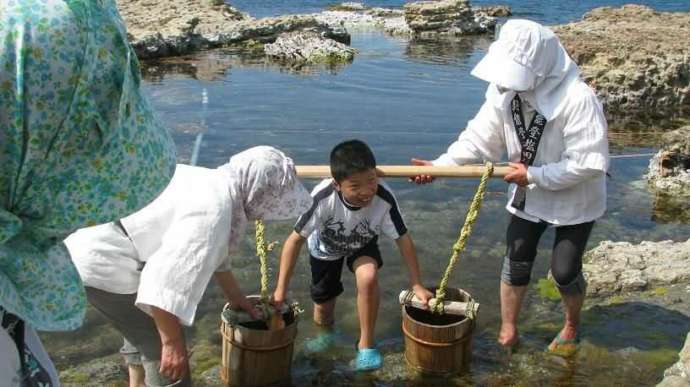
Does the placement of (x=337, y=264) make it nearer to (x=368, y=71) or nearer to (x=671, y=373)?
(x=671, y=373)

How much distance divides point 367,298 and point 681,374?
1.75 metres

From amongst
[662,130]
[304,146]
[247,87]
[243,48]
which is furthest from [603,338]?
[243,48]

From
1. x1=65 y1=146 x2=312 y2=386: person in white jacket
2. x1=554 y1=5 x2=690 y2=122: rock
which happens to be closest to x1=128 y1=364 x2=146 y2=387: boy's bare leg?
x1=65 y1=146 x2=312 y2=386: person in white jacket

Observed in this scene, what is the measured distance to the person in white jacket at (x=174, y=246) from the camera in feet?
9.38

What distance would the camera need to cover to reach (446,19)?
78.4 ft

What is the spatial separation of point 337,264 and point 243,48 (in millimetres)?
14856

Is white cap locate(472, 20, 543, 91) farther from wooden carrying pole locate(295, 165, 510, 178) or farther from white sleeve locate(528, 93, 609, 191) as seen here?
wooden carrying pole locate(295, 165, 510, 178)

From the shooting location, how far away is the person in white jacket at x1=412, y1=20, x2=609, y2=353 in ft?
12.7

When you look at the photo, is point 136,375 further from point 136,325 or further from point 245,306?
point 245,306

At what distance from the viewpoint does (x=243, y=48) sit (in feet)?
60.5

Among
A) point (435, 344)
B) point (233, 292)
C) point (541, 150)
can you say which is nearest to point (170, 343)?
Result: point (233, 292)

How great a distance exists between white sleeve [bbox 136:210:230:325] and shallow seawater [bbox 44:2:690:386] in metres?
1.45

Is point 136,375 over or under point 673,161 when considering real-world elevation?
under

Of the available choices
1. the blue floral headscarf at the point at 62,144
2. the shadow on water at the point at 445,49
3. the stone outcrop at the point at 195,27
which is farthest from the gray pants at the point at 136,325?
the shadow on water at the point at 445,49
